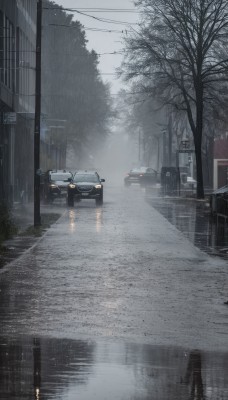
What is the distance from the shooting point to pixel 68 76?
9575 centimetres

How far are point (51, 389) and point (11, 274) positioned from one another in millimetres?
10003

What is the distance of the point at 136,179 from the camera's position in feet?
308

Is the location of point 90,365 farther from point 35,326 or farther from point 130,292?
point 130,292

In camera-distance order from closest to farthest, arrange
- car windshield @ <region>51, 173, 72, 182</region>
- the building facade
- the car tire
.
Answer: the building facade → the car tire → car windshield @ <region>51, 173, 72, 182</region>

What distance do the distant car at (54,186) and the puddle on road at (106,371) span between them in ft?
152

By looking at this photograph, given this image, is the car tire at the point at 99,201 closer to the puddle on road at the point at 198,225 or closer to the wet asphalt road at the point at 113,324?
the puddle on road at the point at 198,225

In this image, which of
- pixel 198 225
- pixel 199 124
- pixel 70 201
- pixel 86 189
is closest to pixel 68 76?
pixel 199 124

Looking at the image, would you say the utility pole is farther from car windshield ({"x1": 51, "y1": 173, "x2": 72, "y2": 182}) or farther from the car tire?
car windshield ({"x1": 51, "y1": 173, "x2": 72, "y2": 182})

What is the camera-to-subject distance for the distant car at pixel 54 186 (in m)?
57.7

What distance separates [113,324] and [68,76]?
8416 centimetres

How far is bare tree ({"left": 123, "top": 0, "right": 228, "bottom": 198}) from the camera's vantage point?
55531 mm

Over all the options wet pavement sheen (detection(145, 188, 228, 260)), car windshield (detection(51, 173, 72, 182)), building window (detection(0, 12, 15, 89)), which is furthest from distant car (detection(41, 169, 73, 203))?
building window (detection(0, 12, 15, 89))

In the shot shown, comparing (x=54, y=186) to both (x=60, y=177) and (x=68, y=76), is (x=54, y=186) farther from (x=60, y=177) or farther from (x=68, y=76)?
(x=68, y=76)

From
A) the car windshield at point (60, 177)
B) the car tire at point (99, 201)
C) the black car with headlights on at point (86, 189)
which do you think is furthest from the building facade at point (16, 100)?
the car tire at point (99, 201)
